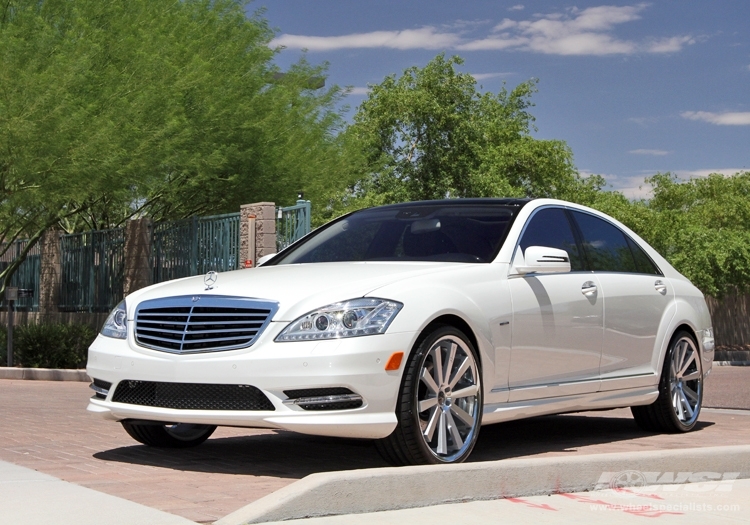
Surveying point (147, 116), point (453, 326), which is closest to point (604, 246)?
point (453, 326)

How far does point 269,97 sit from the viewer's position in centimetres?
2331

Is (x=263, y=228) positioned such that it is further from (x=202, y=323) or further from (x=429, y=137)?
(x=429, y=137)

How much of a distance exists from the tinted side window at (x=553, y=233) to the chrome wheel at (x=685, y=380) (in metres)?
1.40

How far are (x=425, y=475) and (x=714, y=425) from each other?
5.36 metres

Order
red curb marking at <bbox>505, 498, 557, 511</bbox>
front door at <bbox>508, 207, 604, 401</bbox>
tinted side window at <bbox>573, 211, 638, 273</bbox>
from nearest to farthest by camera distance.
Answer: red curb marking at <bbox>505, 498, 557, 511</bbox>, front door at <bbox>508, 207, 604, 401</bbox>, tinted side window at <bbox>573, 211, 638, 273</bbox>

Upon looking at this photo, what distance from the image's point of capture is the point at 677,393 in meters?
9.34

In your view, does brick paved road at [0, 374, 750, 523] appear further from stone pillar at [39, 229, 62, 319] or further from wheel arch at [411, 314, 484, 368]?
stone pillar at [39, 229, 62, 319]

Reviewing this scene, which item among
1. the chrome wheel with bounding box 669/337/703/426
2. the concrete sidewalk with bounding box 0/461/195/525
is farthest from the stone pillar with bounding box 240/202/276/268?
the concrete sidewalk with bounding box 0/461/195/525

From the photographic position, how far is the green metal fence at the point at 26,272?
25.2 metres

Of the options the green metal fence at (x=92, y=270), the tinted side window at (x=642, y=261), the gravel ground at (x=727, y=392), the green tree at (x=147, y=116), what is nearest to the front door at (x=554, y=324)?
the tinted side window at (x=642, y=261)

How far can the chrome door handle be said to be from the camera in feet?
27.0

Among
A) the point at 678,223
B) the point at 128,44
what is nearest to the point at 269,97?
the point at 128,44

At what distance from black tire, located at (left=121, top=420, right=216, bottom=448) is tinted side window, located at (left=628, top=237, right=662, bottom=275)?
3674 mm

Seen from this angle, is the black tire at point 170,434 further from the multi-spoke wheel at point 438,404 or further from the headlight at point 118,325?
the multi-spoke wheel at point 438,404
